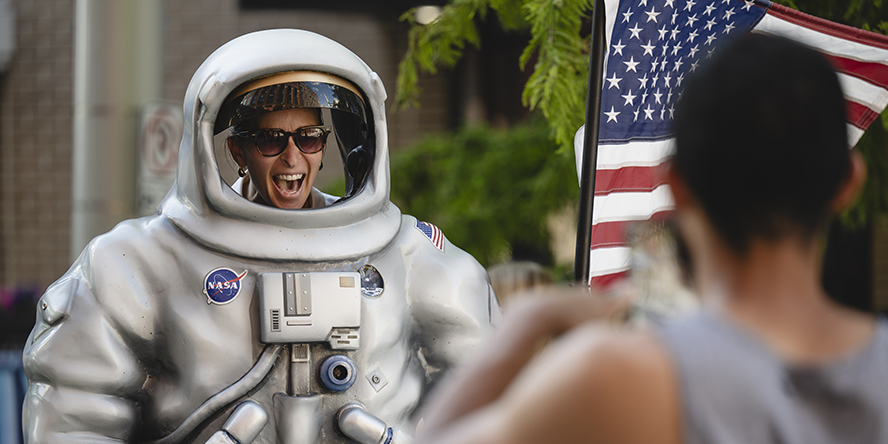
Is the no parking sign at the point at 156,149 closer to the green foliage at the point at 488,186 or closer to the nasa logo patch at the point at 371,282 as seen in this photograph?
the nasa logo patch at the point at 371,282

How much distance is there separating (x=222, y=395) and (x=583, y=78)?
221cm

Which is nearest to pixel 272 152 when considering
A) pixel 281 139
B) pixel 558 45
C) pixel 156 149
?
pixel 281 139

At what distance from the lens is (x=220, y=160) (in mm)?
7801

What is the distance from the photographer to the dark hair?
1.09m

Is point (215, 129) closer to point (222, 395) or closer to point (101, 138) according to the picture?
point (222, 395)

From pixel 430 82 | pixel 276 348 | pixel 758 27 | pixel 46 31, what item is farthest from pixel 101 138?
pixel 46 31

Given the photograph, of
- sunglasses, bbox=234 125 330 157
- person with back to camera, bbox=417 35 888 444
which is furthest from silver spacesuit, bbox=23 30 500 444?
person with back to camera, bbox=417 35 888 444

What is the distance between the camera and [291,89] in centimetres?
296

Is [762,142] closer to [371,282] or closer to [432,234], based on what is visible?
[371,282]

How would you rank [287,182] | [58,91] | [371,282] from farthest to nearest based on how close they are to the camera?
[58,91] → [287,182] → [371,282]

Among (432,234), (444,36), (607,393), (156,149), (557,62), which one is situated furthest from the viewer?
(444,36)

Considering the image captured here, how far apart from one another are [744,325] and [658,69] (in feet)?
7.39

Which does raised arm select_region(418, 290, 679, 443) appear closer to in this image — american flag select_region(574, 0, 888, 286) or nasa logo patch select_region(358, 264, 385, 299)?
nasa logo patch select_region(358, 264, 385, 299)

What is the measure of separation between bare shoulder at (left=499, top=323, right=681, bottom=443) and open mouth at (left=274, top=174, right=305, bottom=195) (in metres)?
2.07
